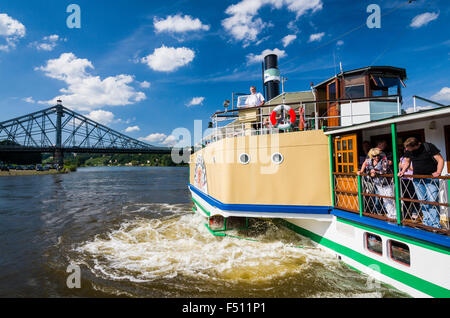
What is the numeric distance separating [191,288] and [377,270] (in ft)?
12.8

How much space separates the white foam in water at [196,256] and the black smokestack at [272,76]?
7063 mm

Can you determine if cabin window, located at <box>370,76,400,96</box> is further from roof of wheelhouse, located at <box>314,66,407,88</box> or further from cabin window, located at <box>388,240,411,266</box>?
cabin window, located at <box>388,240,411,266</box>

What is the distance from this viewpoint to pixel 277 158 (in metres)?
6.23

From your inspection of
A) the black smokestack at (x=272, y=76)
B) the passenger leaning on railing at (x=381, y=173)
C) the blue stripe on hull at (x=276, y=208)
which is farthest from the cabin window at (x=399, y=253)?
the black smokestack at (x=272, y=76)

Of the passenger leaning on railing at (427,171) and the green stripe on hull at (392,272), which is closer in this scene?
the green stripe on hull at (392,272)

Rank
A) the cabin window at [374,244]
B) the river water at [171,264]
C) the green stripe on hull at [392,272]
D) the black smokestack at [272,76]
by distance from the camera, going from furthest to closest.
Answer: the black smokestack at [272,76] → the river water at [171,264] → the cabin window at [374,244] → the green stripe on hull at [392,272]

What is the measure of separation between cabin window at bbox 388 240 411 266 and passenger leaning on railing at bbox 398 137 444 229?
718 mm

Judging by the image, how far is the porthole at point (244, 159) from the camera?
21.3 ft

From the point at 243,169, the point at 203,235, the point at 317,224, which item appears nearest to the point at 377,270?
the point at 317,224

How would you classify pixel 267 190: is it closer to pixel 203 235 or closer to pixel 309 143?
pixel 309 143

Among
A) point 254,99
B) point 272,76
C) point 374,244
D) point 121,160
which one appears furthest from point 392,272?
point 121,160

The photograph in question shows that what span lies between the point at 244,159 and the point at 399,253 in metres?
3.89

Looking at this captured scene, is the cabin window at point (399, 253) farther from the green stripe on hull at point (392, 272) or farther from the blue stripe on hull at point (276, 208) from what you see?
the blue stripe on hull at point (276, 208)
